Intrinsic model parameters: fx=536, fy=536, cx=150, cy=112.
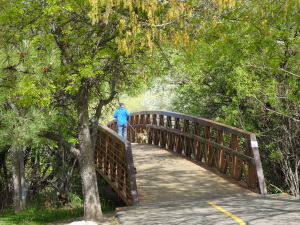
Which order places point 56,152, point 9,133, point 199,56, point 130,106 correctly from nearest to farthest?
1. point 9,133
2. point 199,56
3. point 56,152
4. point 130,106

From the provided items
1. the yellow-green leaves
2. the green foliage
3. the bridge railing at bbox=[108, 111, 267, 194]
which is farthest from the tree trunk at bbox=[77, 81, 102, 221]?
the bridge railing at bbox=[108, 111, 267, 194]

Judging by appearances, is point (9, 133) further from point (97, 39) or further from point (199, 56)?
point (199, 56)

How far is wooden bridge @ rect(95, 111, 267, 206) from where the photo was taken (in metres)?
11.9

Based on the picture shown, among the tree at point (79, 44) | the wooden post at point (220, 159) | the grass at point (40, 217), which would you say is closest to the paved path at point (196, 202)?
the wooden post at point (220, 159)

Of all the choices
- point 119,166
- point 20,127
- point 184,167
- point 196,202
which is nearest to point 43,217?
point 119,166

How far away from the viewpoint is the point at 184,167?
15055 millimetres

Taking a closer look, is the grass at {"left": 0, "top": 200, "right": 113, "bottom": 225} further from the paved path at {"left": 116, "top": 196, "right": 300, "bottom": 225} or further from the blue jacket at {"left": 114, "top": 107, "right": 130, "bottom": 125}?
the paved path at {"left": 116, "top": 196, "right": 300, "bottom": 225}

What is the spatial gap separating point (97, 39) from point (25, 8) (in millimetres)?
1715

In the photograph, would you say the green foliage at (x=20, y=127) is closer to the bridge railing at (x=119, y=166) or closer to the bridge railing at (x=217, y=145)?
the bridge railing at (x=119, y=166)

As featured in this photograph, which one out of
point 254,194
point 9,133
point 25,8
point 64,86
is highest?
point 25,8

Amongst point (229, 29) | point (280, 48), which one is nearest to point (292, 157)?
point (280, 48)

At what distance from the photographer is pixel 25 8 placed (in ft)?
38.3

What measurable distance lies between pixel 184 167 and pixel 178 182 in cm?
188

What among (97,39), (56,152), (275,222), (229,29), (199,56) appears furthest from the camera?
(56,152)
